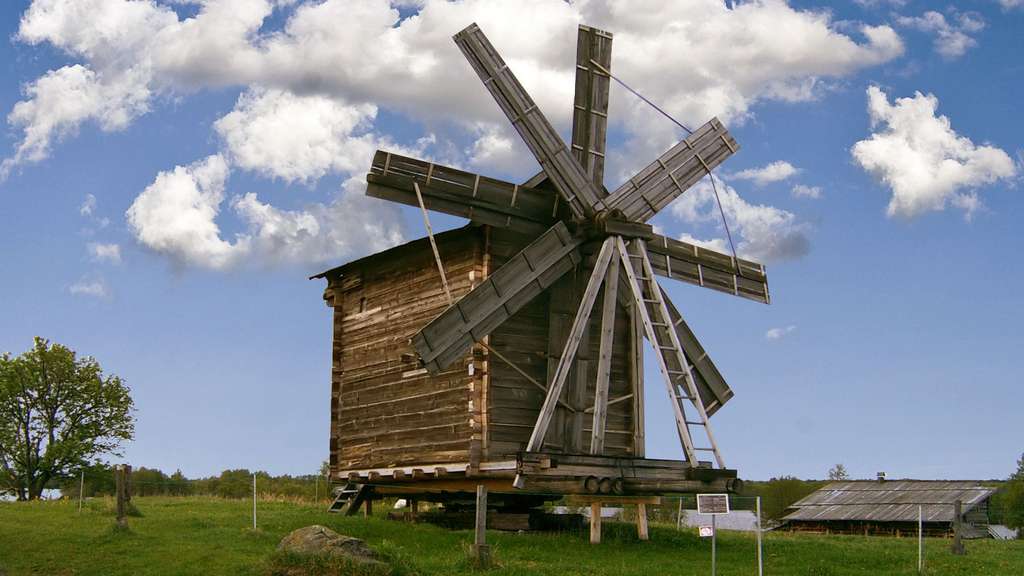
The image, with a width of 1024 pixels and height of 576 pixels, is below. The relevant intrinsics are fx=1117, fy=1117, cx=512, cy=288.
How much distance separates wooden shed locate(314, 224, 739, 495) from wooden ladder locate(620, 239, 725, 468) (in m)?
0.77

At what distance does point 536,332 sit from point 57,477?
27.7 metres

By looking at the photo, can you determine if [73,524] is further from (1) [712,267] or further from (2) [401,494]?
(1) [712,267]

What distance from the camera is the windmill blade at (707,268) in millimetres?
24219

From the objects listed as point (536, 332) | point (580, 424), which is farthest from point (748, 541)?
point (536, 332)

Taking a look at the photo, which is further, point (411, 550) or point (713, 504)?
point (411, 550)

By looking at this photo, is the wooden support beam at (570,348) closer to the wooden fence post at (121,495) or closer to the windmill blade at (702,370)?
the windmill blade at (702,370)

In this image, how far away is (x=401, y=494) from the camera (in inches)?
1085

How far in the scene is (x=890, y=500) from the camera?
43.2m

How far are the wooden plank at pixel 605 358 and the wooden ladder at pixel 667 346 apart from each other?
342mm

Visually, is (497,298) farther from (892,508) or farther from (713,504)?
(892,508)

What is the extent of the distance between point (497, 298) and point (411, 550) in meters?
5.14

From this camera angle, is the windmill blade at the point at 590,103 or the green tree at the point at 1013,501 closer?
the windmill blade at the point at 590,103

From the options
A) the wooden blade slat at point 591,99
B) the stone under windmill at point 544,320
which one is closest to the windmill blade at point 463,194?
the stone under windmill at point 544,320

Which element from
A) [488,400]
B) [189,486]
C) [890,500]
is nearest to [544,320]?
[488,400]
